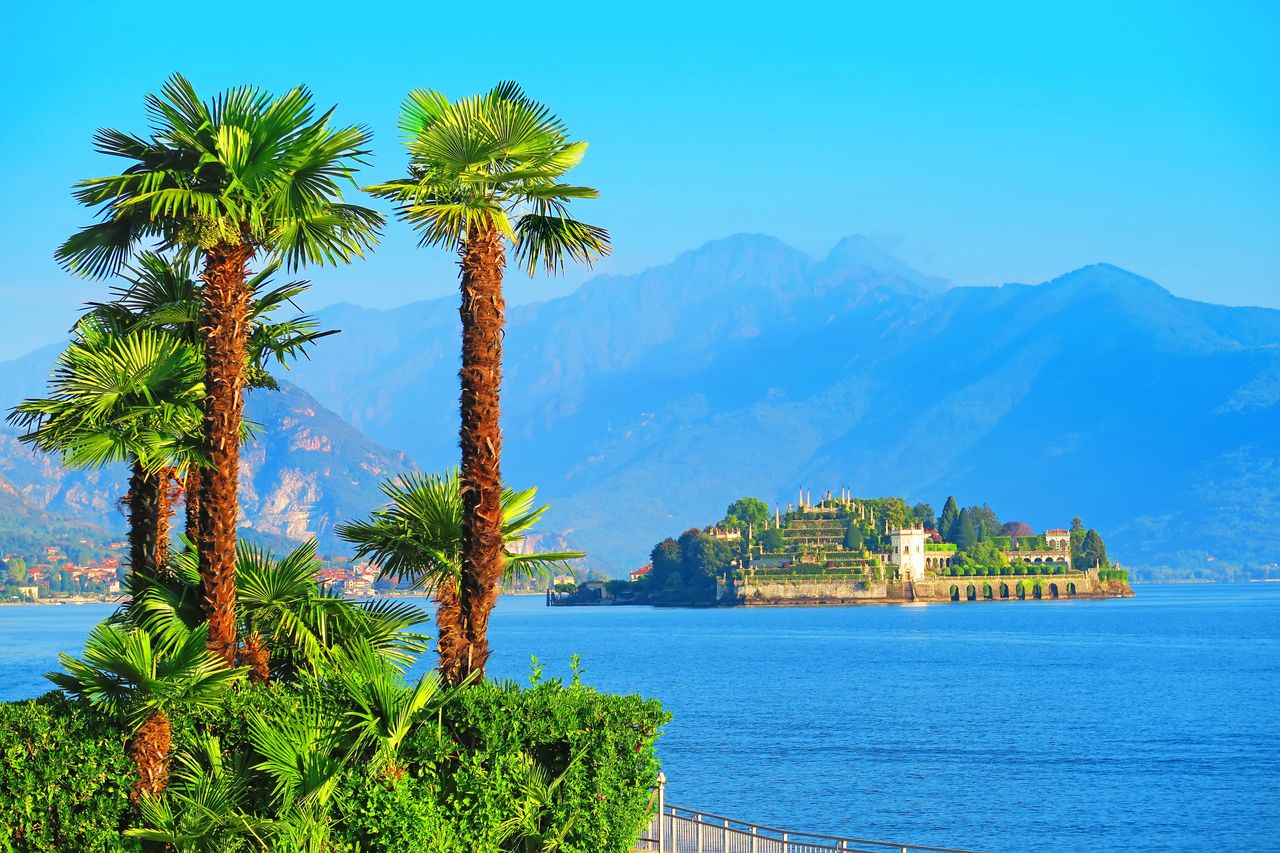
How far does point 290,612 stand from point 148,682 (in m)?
2.47

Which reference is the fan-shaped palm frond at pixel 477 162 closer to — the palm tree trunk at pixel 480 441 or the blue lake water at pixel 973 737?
the palm tree trunk at pixel 480 441

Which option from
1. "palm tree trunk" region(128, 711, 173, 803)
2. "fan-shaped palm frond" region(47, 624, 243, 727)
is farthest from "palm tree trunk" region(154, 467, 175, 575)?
"palm tree trunk" region(128, 711, 173, 803)

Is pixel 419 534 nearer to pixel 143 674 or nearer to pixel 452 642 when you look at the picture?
pixel 452 642

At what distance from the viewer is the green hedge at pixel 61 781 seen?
63.7 feet

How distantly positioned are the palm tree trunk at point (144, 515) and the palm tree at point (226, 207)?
3286 millimetres

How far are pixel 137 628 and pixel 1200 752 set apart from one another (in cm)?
6560

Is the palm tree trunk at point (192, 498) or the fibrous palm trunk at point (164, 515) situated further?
the fibrous palm trunk at point (164, 515)

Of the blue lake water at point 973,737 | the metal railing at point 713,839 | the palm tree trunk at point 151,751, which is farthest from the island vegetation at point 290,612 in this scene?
the blue lake water at point 973,737

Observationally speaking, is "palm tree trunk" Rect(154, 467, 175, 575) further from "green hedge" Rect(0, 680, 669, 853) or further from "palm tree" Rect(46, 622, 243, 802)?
"palm tree" Rect(46, 622, 243, 802)

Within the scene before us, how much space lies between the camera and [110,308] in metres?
24.1

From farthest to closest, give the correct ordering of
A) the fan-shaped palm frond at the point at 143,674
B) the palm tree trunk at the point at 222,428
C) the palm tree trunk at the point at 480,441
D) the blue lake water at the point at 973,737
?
the blue lake water at the point at 973,737, the palm tree trunk at the point at 480,441, the palm tree trunk at the point at 222,428, the fan-shaped palm frond at the point at 143,674

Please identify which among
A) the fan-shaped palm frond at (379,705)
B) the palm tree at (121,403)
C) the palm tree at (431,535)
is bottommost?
the fan-shaped palm frond at (379,705)

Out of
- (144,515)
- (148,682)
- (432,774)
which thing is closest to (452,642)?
(432,774)

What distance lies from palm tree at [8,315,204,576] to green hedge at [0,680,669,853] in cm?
360
